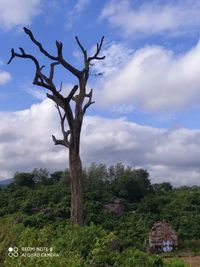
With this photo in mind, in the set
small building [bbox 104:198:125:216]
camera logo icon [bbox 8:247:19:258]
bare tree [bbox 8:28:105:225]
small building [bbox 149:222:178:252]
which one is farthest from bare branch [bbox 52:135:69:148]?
small building [bbox 104:198:125:216]

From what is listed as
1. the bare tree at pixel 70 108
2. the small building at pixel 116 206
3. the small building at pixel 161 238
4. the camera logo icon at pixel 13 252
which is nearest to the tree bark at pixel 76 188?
the bare tree at pixel 70 108

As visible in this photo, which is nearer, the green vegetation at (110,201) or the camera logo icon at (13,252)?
the camera logo icon at (13,252)

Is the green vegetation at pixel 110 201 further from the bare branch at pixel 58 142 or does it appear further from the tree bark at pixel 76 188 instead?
the bare branch at pixel 58 142

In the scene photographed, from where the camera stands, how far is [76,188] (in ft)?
35.2

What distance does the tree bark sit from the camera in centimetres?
1060

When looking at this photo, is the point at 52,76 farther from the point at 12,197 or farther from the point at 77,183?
the point at 12,197

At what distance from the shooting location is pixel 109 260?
159 inches

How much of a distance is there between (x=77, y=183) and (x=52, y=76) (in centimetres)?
238

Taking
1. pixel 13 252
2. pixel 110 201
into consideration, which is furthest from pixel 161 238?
pixel 13 252

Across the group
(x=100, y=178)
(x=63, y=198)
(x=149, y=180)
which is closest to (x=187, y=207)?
(x=149, y=180)

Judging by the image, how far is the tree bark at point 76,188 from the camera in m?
10.6

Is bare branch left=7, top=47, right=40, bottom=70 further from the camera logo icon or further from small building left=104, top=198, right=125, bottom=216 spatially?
small building left=104, top=198, right=125, bottom=216

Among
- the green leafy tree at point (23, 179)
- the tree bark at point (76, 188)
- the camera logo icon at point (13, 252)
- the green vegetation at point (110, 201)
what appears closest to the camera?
the camera logo icon at point (13, 252)

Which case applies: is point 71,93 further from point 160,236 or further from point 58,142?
point 160,236
